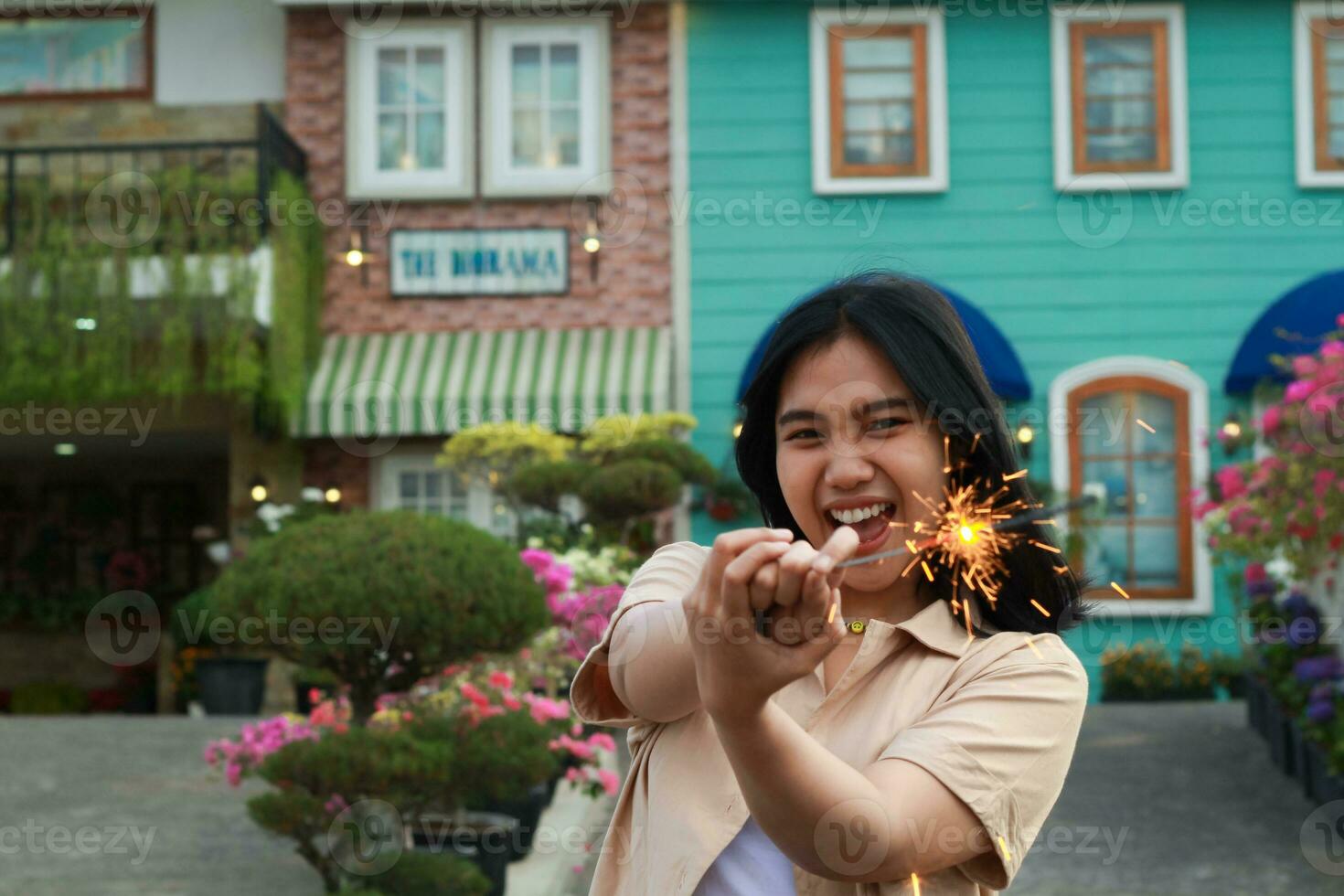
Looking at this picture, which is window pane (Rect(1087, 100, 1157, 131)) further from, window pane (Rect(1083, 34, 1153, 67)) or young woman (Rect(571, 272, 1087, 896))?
young woman (Rect(571, 272, 1087, 896))

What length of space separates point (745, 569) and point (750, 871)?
437 millimetres

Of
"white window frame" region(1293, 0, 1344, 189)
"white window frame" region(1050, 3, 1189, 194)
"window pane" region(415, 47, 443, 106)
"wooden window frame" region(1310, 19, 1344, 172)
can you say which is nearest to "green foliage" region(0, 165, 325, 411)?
"window pane" region(415, 47, 443, 106)

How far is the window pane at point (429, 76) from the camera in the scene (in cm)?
1160

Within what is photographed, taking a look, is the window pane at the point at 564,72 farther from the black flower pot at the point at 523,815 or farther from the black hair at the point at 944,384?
the black hair at the point at 944,384

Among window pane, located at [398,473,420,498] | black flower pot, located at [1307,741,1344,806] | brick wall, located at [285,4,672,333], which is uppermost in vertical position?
brick wall, located at [285,4,672,333]

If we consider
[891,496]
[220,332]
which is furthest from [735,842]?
[220,332]

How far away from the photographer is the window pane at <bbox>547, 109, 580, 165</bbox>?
37.9ft

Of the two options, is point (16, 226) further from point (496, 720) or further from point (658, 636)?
point (658, 636)

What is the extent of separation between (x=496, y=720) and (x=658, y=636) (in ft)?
12.2

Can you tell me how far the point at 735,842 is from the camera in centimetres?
145

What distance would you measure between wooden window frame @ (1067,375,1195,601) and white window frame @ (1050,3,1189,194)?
1.47m

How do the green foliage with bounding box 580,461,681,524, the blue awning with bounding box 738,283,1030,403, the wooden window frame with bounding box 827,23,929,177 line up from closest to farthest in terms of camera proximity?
the green foliage with bounding box 580,461,681,524
the blue awning with bounding box 738,283,1030,403
the wooden window frame with bounding box 827,23,929,177

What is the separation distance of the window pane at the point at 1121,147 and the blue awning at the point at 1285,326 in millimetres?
1507

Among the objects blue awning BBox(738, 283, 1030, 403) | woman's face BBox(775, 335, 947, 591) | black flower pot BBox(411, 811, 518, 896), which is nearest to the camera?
woman's face BBox(775, 335, 947, 591)
